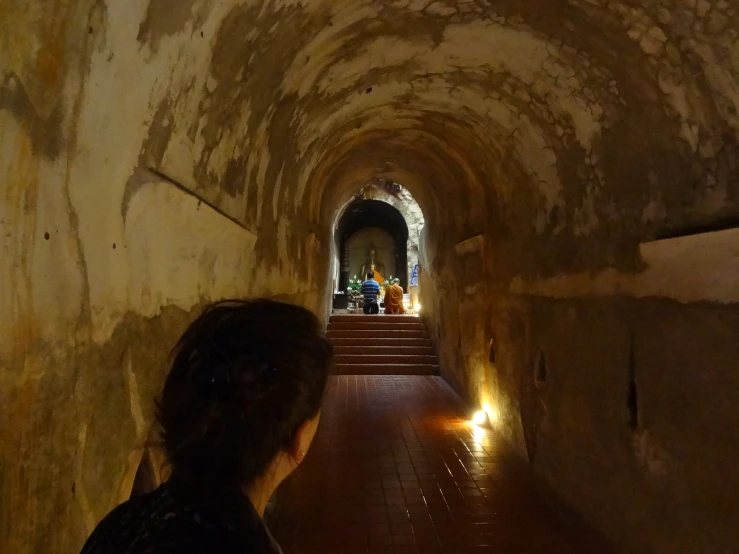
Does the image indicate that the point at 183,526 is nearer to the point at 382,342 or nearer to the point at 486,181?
the point at 486,181

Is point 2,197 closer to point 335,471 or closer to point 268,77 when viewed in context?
point 268,77

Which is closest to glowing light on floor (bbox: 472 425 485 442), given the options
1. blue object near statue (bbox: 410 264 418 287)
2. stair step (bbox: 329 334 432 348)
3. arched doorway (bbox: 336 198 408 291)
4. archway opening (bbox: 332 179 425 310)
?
stair step (bbox: 329 334 432 348)

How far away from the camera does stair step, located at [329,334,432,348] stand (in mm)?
9891

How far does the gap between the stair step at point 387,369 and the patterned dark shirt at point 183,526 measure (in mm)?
8109

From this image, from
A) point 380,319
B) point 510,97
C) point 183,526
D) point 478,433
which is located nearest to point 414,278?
point 380,319

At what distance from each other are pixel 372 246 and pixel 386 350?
1178 cm

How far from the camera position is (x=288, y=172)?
4766 mm

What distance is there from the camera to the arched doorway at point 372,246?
64.9 ft

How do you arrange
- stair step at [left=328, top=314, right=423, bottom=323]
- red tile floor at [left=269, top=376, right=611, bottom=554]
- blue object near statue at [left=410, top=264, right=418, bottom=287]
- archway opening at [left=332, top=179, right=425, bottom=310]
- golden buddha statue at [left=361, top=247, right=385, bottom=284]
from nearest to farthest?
1. red tile floor at [left=269, top=376, right=611, bottom=554]
2. stair step at [left=328, top=314, right=423, bottom=323]
3. blue object near statue at [left=410, top=264, right=418, bottom=287]
4. archway opening at [left=332, top=179, right=425, bottom=310]
5. golden buddha statue at [left=361, top=247, right=385, bottom=284]

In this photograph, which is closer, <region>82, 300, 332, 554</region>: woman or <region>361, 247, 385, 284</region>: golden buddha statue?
<region>82, 300, 332, 554</region>: woman

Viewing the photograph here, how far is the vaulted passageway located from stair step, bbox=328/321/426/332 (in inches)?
191

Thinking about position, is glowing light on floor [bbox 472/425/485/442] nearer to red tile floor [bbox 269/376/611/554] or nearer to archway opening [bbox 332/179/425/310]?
red tile floor [bbox 269/376/611/554]

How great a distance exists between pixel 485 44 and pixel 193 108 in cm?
212

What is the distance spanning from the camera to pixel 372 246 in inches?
838
